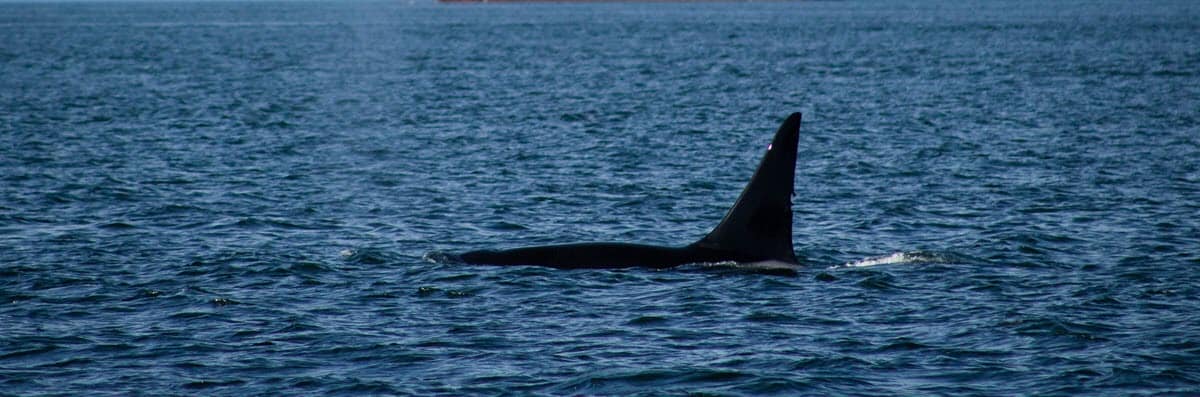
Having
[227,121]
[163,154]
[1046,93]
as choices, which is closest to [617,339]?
[163,154]

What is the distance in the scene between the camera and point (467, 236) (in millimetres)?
25984

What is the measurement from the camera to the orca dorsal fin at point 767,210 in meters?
20.8

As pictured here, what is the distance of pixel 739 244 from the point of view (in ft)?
70.1

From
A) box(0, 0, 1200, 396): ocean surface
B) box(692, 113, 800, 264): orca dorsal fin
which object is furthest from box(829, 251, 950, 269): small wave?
box(692, 113, 800, 264): orca dorsal fin

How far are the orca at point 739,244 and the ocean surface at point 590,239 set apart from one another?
32 cm

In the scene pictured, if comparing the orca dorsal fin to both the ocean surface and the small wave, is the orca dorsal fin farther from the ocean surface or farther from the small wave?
the small wave

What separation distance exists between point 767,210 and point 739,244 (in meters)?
0.71

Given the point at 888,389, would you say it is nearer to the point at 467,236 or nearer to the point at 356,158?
the point at 467,236

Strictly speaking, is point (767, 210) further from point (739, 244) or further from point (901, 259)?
point (901, 259)

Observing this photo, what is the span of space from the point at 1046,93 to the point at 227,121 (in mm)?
31712

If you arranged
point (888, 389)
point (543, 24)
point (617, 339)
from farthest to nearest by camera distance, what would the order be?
point (543, 24), point (617, 339), point (888, 389)

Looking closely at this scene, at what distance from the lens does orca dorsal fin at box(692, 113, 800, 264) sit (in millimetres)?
20750

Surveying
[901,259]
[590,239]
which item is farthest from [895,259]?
[590,239]

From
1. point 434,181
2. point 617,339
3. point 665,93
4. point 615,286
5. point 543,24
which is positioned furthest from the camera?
point 543,24
